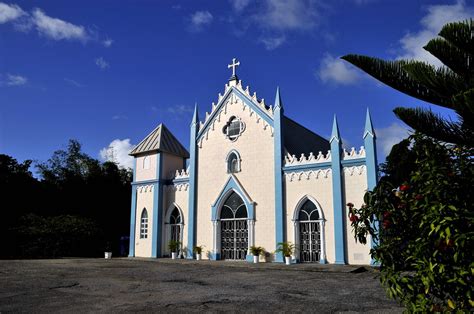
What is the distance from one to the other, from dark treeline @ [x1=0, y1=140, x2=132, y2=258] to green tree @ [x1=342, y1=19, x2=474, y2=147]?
19.7 metres

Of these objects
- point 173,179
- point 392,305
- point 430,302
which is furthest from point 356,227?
point 173,179

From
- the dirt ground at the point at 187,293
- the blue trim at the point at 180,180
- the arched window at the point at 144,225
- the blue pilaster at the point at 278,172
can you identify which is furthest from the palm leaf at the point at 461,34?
the arched window at the point at 144,225

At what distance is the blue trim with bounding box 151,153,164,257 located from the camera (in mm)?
21859

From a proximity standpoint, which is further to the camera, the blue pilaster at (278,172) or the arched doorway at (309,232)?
the blue pilaster at (278,172)

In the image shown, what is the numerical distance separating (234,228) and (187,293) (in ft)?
36.0

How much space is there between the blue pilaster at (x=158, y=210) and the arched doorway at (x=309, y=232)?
7841 mm

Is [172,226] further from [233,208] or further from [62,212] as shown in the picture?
[62,212]

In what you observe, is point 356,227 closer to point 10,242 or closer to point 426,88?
point 426,88

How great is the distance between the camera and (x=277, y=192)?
18.6m

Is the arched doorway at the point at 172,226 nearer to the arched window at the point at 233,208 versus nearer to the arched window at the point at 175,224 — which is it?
the arched window at the point at 175,224

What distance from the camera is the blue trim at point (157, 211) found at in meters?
21.9

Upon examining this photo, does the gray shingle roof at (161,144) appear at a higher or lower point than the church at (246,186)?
higher

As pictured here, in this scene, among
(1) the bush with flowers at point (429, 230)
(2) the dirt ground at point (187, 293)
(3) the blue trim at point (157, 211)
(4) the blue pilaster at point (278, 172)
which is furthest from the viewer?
(3) the blue trim at point (157, 211)

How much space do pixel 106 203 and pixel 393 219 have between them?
26936mm
